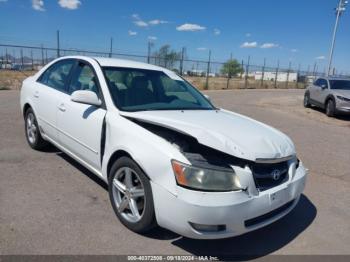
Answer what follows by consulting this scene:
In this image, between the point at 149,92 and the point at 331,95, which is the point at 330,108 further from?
the point at 149,92

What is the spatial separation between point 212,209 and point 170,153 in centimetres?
57

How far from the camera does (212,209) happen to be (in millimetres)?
2576

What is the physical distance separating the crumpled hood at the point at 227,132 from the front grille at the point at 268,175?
0.09 m

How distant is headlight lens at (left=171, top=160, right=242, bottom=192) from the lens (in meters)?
2.64

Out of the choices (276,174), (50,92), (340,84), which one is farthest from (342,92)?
(50,92)

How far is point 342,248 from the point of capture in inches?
127

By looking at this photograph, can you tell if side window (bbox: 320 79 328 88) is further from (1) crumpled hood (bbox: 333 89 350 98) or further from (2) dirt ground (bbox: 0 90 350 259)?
(2) dirt ground (bbox: 0 90 350 259)

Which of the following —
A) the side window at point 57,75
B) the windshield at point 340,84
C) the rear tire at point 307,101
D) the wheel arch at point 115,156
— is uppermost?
the side window at point 57,75

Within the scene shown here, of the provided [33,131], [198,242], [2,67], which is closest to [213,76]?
[2,67]

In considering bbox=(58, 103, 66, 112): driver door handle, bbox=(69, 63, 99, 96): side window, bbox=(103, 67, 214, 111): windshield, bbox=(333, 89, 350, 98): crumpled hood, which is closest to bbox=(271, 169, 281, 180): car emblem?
bbox=(103, 67, 214, 111): windshield

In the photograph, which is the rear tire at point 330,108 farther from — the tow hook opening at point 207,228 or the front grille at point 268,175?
the tow hook opening at point 207,228

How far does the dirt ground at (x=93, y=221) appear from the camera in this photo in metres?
2.96

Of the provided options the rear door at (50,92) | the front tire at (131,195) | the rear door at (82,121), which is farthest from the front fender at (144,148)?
the rear door at (50,92)

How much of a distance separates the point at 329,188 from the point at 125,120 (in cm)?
331
